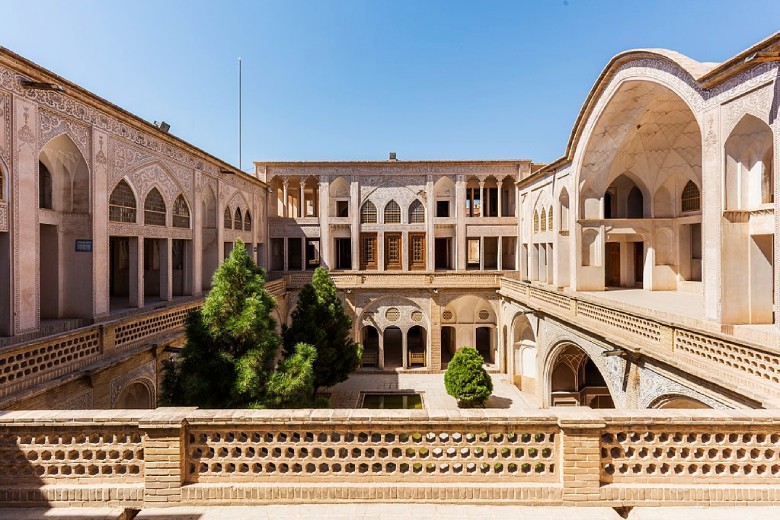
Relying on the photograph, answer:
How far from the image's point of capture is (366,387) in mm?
17094

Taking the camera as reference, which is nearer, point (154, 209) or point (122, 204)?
point (122, 204)

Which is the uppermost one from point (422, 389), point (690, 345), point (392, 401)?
point (690, 345)

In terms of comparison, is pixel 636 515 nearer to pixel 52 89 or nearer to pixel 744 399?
pixel 744 399

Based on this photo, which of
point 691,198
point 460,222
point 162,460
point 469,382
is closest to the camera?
point 162,460

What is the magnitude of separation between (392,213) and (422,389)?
8613mm

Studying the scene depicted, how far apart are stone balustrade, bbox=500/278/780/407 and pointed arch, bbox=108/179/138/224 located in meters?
11.6

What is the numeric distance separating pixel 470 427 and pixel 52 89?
8936 millimetres

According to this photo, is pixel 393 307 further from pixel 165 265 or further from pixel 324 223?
pixel 165 265

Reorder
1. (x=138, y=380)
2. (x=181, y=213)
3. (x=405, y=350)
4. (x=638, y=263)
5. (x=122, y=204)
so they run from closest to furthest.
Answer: (x=138, y=380), (x=122, y=204), (x=181, y=213), (x=638, y=263), (x=405, y=350)

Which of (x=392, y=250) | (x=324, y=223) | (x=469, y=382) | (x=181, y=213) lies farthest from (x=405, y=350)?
(x=181, y=213)

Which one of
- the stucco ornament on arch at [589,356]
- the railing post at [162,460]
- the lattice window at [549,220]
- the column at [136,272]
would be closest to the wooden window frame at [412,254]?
the lattice window at [549,220]

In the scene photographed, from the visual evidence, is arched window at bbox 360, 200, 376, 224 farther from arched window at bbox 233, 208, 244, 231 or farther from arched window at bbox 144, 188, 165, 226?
arched window at bbox 144, 188, 165, 226

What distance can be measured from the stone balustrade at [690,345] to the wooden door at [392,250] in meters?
10.5

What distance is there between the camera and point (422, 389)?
16.8 meters
